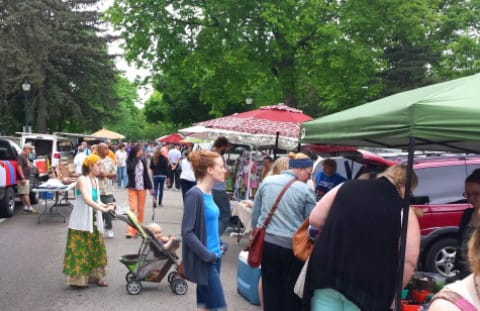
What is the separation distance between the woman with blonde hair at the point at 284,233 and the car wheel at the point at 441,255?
5.00 meters

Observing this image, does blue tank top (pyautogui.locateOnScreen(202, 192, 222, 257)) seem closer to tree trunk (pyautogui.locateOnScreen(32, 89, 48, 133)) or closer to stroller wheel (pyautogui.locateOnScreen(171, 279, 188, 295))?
stroller wheel (pyautogui.locateOnScreen(171, 279, 188, 295))

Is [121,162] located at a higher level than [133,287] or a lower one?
higher

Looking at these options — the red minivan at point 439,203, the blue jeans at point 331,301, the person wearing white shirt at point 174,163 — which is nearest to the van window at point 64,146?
the person wearing white shirt at point 174,163

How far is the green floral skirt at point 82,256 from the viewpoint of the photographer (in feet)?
23.7

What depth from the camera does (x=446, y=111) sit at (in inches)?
141

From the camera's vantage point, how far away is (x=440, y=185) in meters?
9.35

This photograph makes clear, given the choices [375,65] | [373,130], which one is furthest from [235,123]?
[375,65]

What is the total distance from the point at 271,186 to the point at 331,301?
160cm

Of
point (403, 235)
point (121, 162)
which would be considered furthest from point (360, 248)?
point (121, 162)

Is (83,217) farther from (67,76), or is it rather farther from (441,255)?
(67,76)

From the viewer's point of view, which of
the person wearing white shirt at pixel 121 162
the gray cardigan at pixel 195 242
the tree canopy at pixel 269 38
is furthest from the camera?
the person wearing white shirt at pixel 121 162

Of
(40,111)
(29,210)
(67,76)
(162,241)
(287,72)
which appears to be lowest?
(29,210)

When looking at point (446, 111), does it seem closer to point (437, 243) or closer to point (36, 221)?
point (437, 243)

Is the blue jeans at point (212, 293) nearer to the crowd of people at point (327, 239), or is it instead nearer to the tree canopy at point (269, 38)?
the crowd of people at point (327, 239)
